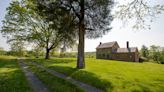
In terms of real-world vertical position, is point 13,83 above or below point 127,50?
below

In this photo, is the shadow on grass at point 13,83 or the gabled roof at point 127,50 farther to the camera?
the gabled roof at point 127,50

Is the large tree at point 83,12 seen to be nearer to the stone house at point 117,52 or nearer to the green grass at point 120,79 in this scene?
the green grass at point 120,79

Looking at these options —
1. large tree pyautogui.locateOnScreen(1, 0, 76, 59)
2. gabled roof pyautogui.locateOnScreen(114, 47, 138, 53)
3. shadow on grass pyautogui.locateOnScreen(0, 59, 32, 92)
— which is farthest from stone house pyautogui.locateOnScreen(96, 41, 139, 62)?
shadow on grass pyautogui.locateOnScreen(0, 59, 32, 92)

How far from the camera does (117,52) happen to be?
203 feet

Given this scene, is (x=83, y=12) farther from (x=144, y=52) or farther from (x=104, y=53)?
(x=144, y=52)

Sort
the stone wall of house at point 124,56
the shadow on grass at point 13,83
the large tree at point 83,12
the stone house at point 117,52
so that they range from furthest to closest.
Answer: the stone house at point 117,52, the stone wall of house at point 124,56, the large tree at point 83,12, the shadow on grass at point 13,83

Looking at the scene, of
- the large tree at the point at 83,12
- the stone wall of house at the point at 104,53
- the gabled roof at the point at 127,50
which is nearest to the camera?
the large tree at the point at 83,12

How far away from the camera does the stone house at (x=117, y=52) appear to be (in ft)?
188

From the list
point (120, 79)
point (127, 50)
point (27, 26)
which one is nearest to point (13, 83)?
point (120, 79)

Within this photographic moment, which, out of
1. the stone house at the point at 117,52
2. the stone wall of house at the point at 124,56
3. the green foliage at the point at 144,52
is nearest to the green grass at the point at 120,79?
the stone wall of house at the point at 124,56

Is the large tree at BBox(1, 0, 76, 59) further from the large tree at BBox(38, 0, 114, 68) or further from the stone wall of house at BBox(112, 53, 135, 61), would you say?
the stone wall of house at BBox(112, 53, 135, 61)

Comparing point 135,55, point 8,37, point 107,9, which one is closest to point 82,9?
point 107,9

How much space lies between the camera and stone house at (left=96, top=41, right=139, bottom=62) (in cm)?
5734

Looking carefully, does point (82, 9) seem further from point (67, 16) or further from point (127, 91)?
point (127, 91)
